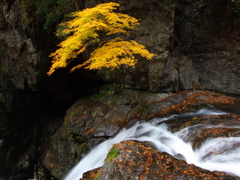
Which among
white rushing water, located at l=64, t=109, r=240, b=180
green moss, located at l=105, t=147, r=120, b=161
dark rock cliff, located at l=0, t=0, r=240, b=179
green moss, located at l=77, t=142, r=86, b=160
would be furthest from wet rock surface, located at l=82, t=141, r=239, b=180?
dark rock cliff, located at l=0, t=0, r=240, b=179

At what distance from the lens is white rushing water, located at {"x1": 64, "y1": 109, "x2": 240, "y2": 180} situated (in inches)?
161

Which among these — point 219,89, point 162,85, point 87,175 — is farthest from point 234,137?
point 219,89

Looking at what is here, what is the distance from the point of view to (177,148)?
16.8 ft

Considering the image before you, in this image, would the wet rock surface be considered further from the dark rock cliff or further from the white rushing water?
the dark rock cliff

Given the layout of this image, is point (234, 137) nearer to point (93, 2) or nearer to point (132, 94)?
point (132, 94)

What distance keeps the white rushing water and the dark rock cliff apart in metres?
1.71

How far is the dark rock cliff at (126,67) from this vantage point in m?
9.27

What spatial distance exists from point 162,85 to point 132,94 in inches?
62.8

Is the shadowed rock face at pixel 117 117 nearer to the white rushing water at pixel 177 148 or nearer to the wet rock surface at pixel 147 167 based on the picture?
the white rushing water at pixel 177 148

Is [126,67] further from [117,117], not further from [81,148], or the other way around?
[81,148]

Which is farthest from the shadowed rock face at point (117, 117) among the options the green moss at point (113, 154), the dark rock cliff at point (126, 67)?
the green moss at point (113, 154)

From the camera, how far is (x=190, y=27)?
38.9ft

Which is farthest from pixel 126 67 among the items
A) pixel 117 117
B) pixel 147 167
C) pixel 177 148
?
pixel 147 167

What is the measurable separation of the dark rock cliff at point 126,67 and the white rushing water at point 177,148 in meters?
1.71
